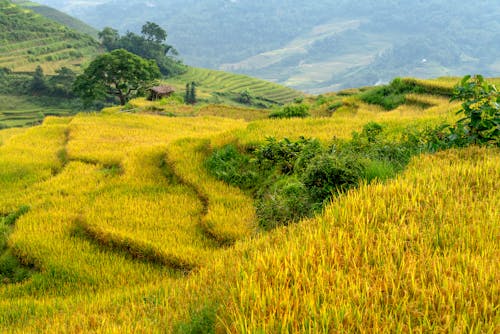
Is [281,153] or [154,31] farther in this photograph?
[154,31]

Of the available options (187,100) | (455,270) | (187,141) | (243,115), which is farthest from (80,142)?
(187,100)

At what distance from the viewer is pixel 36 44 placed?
8731 centimetres

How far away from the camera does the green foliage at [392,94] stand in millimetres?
15864

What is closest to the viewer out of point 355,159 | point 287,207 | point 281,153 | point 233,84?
point 287,207

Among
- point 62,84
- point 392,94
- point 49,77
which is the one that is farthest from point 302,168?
point 49,77

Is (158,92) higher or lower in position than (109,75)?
lower

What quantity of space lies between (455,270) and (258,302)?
1.11 m

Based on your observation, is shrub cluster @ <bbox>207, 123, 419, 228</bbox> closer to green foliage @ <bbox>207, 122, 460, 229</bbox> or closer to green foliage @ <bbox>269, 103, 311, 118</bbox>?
green foliage @ <bbox>207, 122, 460, 229</bbox>

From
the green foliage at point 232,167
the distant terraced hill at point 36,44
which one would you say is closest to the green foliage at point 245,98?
the distant terraced hill at point 36,44

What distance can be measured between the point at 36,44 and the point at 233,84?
45.8 metres

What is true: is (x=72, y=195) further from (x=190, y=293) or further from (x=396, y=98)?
(x=396, y=98)

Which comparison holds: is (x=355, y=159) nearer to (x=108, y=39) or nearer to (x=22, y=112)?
(x=22, y=112)

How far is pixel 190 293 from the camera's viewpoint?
316 centimetres

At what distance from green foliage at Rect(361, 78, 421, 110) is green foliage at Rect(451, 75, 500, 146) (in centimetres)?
1090
